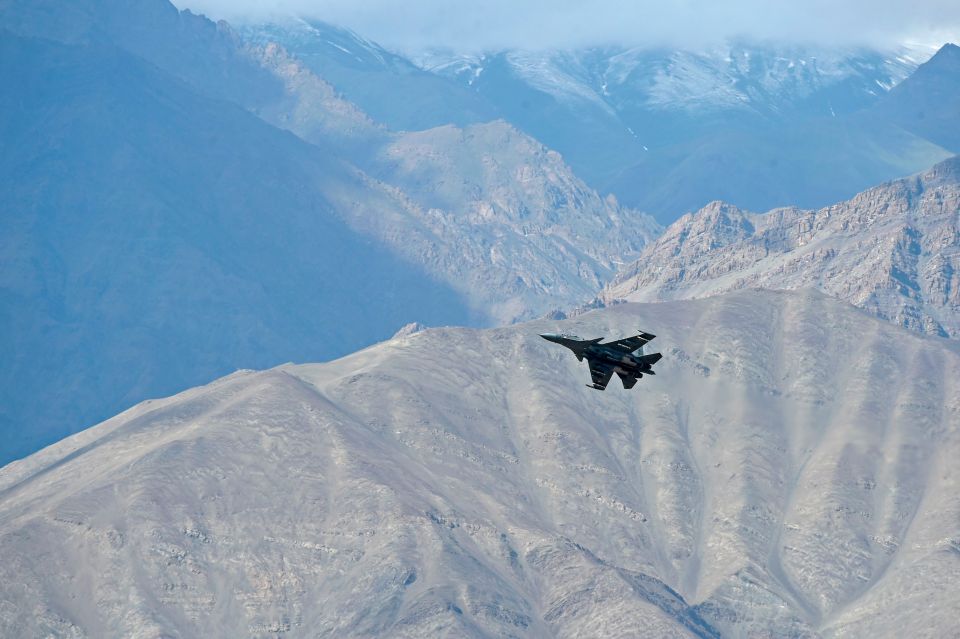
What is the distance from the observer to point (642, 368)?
195750mm

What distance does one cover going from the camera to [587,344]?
7859 inches

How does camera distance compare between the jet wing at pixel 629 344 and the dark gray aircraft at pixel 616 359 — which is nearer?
the jet wing at pixel 629 344

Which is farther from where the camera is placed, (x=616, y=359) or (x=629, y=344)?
(x=616, y=359)

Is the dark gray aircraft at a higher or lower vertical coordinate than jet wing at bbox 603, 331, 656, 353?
lower

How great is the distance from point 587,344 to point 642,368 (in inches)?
285

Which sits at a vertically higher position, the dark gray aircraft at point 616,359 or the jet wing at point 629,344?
the jet wing at point 629,344

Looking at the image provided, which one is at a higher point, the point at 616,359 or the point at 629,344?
A: the point at 629,344

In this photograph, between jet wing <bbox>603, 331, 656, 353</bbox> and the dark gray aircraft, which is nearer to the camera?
jet wing <bbox>603, 331, 656, 353</bbox>
